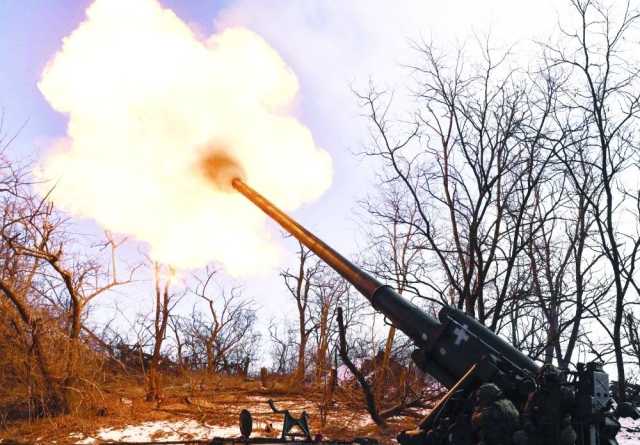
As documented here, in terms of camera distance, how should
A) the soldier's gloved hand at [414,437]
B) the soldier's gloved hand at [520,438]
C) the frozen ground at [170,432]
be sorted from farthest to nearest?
the frozen ground at [170,432] < the soldier's gloved hand at [414,437] < the soldier's gloved hand at [520,438]

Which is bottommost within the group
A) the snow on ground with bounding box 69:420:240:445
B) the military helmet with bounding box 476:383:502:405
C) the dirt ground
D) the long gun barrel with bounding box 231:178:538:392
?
the snow on ground with bounding box 69:420:240:445

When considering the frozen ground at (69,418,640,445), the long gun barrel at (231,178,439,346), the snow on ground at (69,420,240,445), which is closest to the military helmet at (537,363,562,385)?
the long gun barrel at (231,178,439,346)

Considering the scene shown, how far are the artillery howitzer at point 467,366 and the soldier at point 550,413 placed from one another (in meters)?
0.16

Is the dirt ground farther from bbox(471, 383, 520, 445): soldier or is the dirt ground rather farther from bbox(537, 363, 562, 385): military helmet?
bbox(537, 363, 562, 385): military helmet

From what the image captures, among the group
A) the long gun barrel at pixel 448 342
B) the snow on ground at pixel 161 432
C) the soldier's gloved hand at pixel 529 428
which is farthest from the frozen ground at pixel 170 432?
the soldier's gloved hand at pixel 529 428

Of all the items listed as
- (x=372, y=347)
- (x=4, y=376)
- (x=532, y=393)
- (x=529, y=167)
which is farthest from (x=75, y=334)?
(x=529, y=167)

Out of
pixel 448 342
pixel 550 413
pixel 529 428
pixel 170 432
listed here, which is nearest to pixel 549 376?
pixel 550 413

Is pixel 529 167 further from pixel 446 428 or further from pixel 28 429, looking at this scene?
pixel 28 429

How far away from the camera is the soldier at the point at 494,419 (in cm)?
493

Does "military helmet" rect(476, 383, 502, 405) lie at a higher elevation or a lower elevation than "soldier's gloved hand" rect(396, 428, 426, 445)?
higher

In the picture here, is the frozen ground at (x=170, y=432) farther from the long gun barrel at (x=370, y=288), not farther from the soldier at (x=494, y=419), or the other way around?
the soldier at (x=494, y=419)

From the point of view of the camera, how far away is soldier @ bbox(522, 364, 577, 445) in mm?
5007

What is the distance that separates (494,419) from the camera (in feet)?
16.2

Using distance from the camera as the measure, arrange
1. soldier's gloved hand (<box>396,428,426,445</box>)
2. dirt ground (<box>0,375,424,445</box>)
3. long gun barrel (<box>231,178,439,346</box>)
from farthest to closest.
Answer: dirt ground (<box>0,375,424,445</box>) → long gun barrel (<box>231,178,439,346</box>) → soldier's gloved hand (<box>396,428,426,445</box>)
